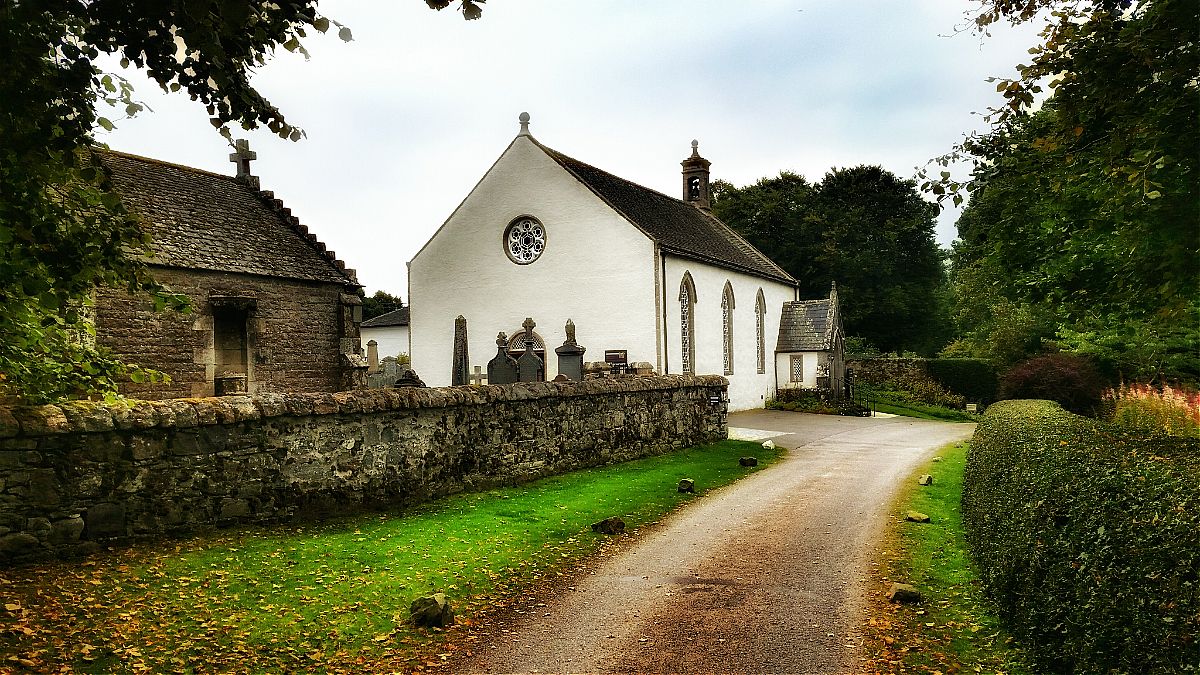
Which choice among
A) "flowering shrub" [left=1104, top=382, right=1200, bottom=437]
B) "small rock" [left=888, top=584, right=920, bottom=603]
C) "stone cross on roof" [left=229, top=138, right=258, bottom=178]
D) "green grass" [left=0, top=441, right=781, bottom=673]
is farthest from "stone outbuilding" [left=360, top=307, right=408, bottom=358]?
"small rock" [left=888, top=584, right=920, bottom=603]

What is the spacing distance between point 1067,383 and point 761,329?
12858 millimetres

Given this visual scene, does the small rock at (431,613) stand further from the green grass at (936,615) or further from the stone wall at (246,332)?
the stone wall at (246,332)

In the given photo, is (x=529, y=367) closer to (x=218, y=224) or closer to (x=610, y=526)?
(x=610, y=526)

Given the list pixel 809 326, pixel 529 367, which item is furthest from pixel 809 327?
pixel 529 367

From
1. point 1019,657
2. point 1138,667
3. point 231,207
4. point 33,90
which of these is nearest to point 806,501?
point 1019,657

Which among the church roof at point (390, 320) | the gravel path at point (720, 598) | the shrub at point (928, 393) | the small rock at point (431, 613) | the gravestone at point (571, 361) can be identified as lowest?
the gravel path at point (720, 598)

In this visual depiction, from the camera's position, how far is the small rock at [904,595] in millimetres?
7688

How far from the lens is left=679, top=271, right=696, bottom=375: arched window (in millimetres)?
30172

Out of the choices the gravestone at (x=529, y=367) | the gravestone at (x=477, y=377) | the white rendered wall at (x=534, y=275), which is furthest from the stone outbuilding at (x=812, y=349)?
the gravestone at (x=529, y=367)

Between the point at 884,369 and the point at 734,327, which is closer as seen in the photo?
the point at 734,327

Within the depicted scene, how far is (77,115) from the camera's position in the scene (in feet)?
19.6

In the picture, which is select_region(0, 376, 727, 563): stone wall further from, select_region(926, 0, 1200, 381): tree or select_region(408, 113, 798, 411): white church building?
select_region(408, 113, 798, 411): white church building

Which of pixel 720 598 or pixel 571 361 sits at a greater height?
pixel 571 361

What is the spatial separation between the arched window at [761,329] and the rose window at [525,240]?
1198 centimetres
